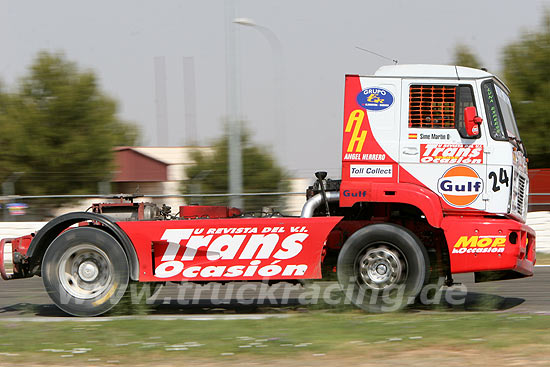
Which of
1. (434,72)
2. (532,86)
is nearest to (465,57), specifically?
(532,86)

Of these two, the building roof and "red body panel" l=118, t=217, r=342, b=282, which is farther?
the building roof

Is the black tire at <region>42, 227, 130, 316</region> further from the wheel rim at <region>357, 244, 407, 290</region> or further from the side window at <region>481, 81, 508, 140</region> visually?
the side window at <region>481, 81, 508, 140</region>

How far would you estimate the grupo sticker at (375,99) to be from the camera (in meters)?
8.97

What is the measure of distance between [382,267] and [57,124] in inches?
1375

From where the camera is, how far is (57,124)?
4103 cm

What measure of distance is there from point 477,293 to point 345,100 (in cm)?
353

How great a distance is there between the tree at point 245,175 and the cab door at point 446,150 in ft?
25.6

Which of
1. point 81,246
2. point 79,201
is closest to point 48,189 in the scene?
point 79,201

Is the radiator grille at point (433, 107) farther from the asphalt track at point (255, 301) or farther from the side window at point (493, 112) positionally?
the asphalt track at point (255, 301)

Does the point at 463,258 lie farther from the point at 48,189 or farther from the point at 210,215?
the point at 48,189

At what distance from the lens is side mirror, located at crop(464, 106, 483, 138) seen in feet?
28.6

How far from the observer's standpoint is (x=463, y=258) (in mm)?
8734

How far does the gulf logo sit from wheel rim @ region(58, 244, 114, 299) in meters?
→ 3.98

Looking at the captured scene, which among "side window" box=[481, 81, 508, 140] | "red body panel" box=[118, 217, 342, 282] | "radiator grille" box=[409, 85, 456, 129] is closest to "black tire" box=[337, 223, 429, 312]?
"red body panel" box=[118, 217, 342, 282]
